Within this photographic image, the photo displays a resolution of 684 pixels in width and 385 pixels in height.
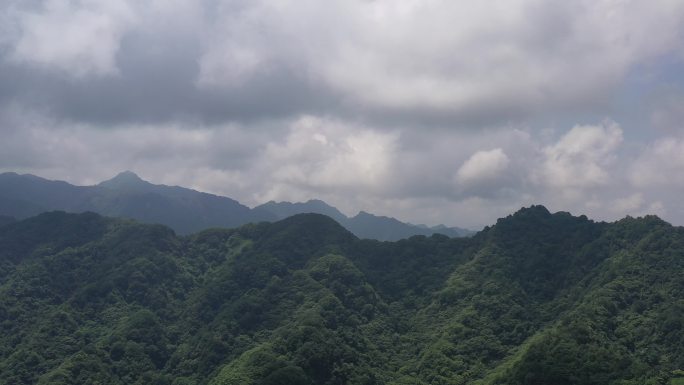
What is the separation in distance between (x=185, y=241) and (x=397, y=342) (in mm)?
78448

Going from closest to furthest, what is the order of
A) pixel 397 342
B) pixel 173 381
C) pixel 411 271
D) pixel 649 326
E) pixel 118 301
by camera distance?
pixel 649 326, pixel 173 381, pixel 397 342, pixel 118 301, pixel 411 271

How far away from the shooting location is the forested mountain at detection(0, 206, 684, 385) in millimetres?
102438

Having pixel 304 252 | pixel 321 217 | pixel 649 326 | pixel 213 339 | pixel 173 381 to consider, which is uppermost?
pixel 321 217

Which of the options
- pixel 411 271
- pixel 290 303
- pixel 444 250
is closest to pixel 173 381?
pixel 290 303

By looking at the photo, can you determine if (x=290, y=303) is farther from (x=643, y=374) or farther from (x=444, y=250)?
(x=643, y=374)

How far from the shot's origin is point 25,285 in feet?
474

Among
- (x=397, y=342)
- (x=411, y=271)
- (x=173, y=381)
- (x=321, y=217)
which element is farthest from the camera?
(x=321, y=217)

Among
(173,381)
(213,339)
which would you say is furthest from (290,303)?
(173,381)

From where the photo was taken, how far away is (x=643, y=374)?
89.5 m

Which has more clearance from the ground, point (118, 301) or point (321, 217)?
point (321, 217)

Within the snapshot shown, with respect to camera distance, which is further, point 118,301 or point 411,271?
point 411,271

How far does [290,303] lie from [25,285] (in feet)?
204

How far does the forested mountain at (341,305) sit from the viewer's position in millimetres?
102438

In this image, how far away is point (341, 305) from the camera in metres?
132
